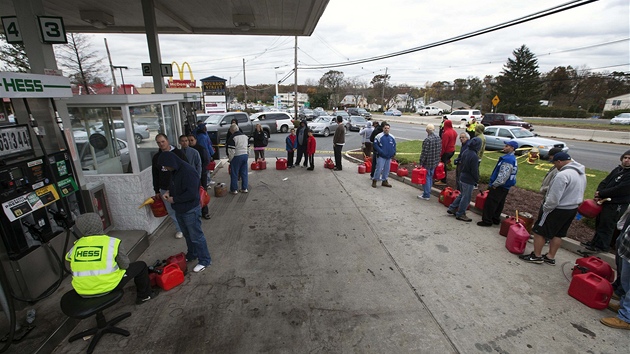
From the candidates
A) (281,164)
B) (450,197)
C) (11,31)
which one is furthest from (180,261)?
(281,164)

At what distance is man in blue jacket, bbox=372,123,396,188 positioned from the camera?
7734 mm

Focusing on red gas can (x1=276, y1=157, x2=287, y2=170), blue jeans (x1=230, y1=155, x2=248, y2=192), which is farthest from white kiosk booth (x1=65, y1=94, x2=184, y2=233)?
red gas can (x1=276, y1=157, x2=287, y2=170)

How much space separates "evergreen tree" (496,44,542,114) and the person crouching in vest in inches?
2337

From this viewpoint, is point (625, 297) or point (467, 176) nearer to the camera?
point (625, 297)

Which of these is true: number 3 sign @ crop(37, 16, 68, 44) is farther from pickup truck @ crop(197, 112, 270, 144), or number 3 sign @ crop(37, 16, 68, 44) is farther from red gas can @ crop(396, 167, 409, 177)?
pickup truck @ crop(197, 112, 270, 144)

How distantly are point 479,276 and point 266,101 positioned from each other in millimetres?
Answer: 95079

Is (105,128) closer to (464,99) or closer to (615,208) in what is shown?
(615,208)

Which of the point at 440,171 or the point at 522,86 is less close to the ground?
the point at 522,86

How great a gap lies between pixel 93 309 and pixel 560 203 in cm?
591

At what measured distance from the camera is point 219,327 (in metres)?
3.16

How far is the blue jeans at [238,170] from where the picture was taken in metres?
7.33

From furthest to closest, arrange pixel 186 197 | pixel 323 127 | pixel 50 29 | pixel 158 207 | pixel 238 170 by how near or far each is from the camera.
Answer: pixel 323 127 → pixel 238 170 → pixel 158 207 → pixel 186 197 → pixel 50 29

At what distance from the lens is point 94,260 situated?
2658mm

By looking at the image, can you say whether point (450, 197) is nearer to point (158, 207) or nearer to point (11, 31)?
point (158, 207)
